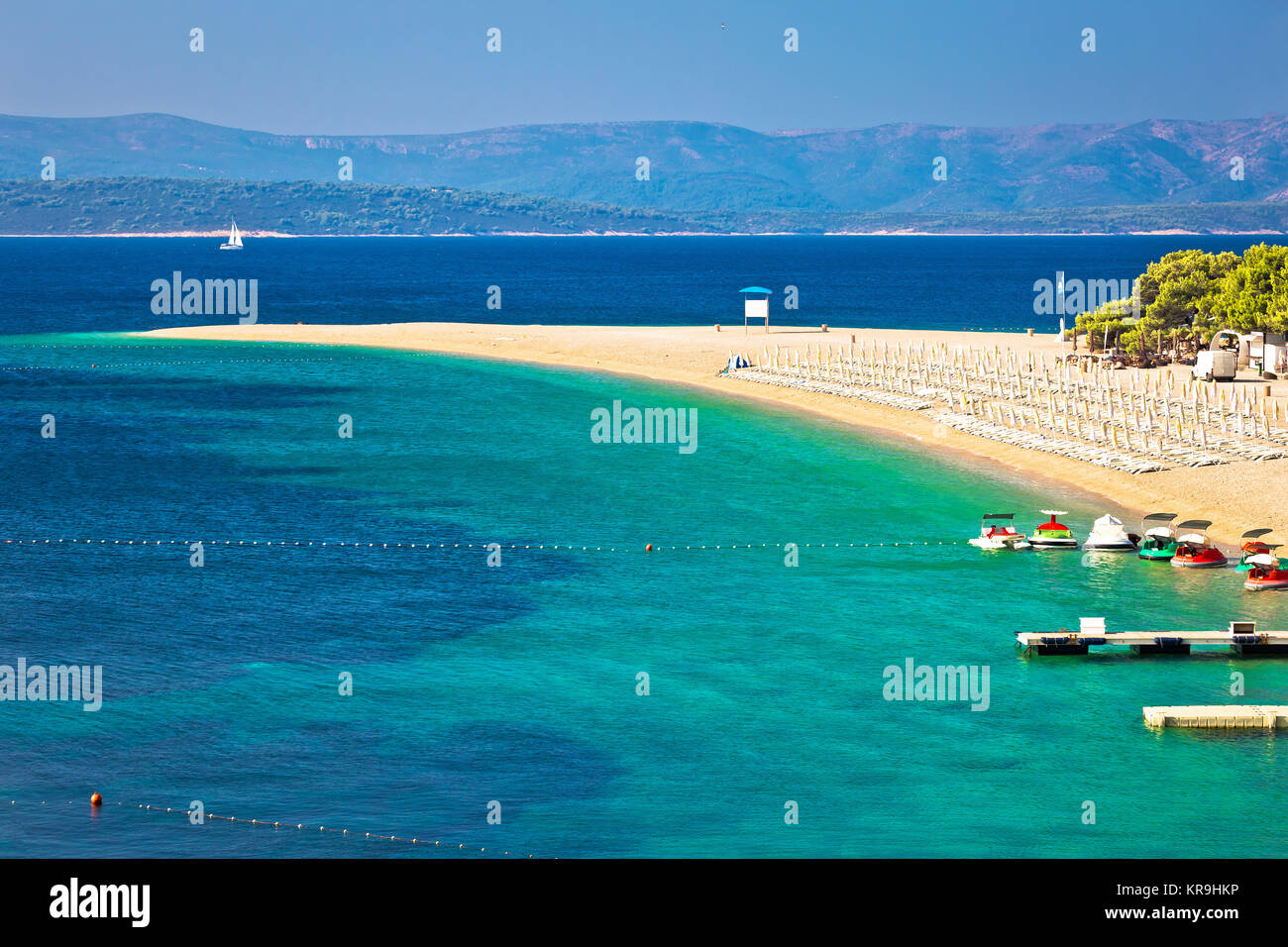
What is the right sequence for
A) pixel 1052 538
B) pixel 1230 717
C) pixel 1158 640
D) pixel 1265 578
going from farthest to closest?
pixel 1052 538, pixel 1265 578, pixel 1158 640, pixel 1230 717

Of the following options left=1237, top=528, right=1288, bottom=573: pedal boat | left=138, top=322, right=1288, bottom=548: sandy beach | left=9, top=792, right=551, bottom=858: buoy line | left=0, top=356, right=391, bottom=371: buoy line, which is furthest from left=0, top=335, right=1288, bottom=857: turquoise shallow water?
left=0, top=356, right=391, bottom=371: buoy line

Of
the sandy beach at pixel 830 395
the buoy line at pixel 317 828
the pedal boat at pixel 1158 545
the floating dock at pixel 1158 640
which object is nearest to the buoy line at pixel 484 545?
the pedal boat at pixel 1158 545

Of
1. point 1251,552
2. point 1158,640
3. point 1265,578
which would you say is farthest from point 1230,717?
point 1251,552

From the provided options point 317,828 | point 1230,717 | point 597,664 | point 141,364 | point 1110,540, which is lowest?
point 317,828

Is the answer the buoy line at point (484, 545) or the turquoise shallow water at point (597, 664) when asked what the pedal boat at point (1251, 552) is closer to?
the turquoise shallow water at point (597, 664)

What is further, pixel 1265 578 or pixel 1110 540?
pixel 1110 540

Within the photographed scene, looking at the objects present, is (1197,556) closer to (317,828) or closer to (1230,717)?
(1230,717)

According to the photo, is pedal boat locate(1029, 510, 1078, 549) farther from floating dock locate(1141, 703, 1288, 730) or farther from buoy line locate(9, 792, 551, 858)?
buoy line locate(9, 792, 551, 858)
